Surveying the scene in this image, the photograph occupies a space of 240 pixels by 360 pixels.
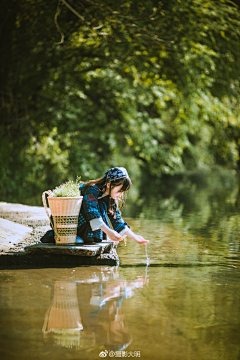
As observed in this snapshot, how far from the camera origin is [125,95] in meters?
15.4

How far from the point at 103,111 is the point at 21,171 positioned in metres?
3.63

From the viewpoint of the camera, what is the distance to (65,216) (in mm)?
5078

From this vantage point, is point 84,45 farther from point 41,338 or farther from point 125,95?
point 41,338

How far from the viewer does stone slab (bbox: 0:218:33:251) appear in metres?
5.61

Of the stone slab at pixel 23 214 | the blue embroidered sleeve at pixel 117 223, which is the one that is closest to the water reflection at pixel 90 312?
the blue embroidered sleeve at pixel 117 223

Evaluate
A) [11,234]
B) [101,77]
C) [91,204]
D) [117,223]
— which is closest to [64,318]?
[91,204]

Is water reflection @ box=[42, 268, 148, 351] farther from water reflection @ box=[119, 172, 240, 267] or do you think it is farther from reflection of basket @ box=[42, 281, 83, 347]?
water reflection @ box=[119, 172, 240, 267]

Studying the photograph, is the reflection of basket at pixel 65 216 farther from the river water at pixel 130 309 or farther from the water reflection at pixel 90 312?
the water reflection at pixel 90 312

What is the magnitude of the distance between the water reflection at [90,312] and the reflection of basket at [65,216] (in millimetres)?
610

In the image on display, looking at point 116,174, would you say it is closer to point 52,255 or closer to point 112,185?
point 112,185

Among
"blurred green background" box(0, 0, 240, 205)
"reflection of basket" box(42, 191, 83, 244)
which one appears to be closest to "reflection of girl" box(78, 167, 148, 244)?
"reflection of basket" box(42, 191, 83, 244)

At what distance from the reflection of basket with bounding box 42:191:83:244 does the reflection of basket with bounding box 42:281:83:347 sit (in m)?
0.98

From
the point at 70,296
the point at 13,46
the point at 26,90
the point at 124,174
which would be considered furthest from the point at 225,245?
the point at 26,90

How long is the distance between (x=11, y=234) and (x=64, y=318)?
9.65 ft
